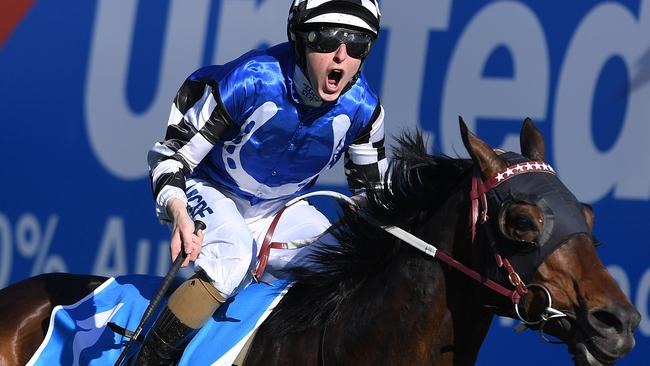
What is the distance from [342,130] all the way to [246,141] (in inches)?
12.2

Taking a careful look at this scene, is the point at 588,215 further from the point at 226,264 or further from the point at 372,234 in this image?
the point at 226,264

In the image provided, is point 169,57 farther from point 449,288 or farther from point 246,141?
point 449,288

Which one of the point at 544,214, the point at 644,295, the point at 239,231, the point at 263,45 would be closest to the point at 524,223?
the point at 544,214

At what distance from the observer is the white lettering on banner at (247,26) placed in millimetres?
6281

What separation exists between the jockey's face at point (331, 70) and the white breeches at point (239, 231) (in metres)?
0.47

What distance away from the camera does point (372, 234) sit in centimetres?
314

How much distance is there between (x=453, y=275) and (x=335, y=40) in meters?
0.81

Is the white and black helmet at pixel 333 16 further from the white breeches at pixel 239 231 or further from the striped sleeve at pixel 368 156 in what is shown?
the white breeches at pixel 239 231

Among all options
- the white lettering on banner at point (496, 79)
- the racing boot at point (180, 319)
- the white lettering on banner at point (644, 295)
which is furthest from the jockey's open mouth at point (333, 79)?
the white lettering on banner at point (644, 295)

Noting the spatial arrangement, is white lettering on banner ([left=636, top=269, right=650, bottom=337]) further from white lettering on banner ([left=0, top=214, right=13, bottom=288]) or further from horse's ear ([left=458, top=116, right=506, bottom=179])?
white lettering on banner ([left=0, top=214, right=13, bottom=288])

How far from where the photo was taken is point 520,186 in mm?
2750

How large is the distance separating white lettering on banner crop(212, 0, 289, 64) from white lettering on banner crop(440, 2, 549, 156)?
1.16 meters

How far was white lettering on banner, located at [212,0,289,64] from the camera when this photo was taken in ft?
20.6

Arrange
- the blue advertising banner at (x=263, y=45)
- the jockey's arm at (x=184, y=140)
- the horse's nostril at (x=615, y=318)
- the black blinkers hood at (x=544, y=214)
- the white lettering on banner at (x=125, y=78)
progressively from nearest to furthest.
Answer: the horse's nostril at (x=615, y=318) < the black blinkers hood at (x=544, y=214) < the jockey's arm at (x=184, y=140) < the blue advertising banner at (x=263, y=45) < the white lettering on banner at (x=125, y=78)
